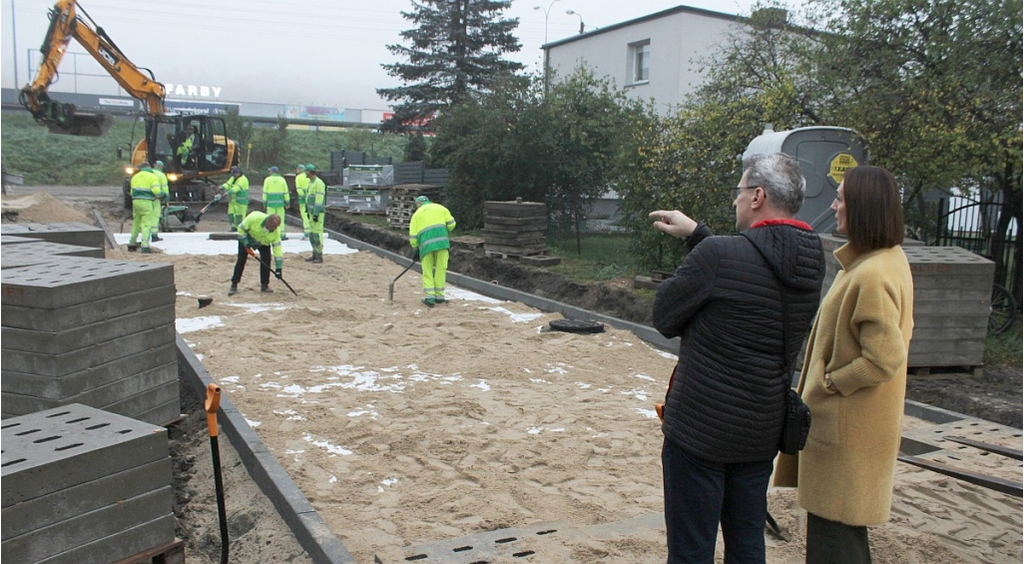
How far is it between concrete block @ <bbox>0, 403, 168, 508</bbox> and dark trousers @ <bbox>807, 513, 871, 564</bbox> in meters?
2.77

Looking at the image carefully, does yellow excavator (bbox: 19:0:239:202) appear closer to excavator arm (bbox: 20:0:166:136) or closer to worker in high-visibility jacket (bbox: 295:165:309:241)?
excavator arm (bbox: 20:0:166:136)

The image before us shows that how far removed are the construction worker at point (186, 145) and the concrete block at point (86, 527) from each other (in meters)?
20.4

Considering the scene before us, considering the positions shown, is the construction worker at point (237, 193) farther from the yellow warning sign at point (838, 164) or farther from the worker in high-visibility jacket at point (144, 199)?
the yellow warning sign at point (838, 164)

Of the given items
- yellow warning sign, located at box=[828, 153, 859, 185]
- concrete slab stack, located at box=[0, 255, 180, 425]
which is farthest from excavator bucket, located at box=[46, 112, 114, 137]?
yellow warning sign, located at box=[828, 153, 859, 185]

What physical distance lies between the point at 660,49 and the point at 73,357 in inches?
759

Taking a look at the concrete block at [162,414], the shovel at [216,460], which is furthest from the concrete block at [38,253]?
the shovel at [216,460]

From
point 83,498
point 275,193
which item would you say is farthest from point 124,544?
point 275,193

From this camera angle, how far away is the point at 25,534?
318 cm

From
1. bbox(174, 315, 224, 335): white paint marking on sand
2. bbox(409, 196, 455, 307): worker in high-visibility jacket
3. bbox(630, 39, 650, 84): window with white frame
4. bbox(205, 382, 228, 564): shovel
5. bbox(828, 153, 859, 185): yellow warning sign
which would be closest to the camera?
bbox(205, 382, 228, 564): shovel

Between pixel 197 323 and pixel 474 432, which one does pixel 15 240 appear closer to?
pixel 197 323

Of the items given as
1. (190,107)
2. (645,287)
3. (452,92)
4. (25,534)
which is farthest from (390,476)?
(190,107)

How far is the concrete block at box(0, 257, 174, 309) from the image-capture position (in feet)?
15.2

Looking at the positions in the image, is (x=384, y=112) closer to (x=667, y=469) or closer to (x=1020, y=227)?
(x=1020, y=227)

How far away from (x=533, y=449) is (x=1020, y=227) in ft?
22.3
